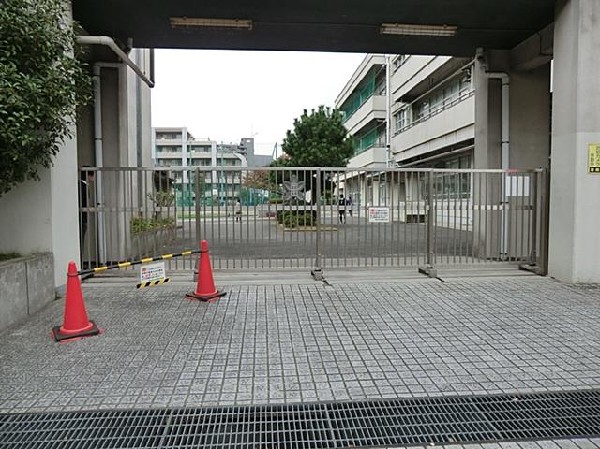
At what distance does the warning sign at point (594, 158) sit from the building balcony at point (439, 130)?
959cm

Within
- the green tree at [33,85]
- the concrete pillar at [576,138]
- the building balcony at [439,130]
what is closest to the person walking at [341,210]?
the concrete pillar at [576,138]

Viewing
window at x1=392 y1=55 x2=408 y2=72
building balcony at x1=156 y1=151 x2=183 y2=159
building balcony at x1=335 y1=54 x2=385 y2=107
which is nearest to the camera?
window at x1=392 y1=55 x2=408 y2=72

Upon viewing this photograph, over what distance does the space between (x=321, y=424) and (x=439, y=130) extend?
19673mm

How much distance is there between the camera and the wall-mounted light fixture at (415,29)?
836cm

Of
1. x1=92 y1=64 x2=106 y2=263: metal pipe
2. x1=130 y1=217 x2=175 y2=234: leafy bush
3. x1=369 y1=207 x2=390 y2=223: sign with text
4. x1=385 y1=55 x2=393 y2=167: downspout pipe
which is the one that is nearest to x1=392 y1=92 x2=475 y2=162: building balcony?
x1=385 y1=55 x2=393 y2=167: downspout pipe

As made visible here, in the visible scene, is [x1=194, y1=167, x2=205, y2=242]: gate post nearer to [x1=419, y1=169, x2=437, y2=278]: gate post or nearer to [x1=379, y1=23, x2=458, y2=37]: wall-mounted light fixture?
[x1=419, y1=169, x2=437, y2=278]: gate post

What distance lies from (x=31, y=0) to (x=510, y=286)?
8.30 m

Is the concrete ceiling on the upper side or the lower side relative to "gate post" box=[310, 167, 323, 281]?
upper

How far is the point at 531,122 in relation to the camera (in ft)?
32.3

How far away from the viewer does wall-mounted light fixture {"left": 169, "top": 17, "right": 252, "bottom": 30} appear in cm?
807

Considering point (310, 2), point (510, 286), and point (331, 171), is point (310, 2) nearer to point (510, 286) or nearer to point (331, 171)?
point (331, 171)

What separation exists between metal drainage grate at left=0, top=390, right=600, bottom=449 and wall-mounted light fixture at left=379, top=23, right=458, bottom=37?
7.23 metres

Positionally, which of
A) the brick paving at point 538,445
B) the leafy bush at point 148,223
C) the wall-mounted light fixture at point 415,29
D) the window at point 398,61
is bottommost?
the brick paving at point 538,445

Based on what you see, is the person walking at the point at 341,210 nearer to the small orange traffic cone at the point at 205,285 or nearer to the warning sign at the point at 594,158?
the small orange traffic cone at the point at 205,285
